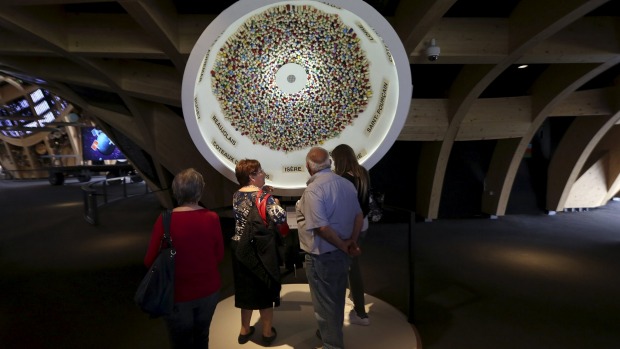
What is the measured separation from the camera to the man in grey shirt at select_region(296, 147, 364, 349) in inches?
83.9

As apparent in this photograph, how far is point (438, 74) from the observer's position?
6859 millimetres

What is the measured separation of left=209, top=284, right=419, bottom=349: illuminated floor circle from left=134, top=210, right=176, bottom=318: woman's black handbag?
1198 millimetres

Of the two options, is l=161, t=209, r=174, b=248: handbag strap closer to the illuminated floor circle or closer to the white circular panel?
the illuminated floor circle

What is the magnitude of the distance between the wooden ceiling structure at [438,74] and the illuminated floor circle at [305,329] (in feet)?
10.8

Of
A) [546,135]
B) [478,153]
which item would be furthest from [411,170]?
[546,135]

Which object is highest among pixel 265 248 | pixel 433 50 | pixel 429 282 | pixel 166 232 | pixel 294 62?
pixel 433 50

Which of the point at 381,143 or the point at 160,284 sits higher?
the point at 381,143

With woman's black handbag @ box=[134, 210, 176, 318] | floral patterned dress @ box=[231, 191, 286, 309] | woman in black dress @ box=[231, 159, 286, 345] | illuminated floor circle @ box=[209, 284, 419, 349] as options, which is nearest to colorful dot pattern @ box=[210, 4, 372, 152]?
woman in black dress @ box=[231, 159, 286, 345]

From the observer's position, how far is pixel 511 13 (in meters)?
5.00

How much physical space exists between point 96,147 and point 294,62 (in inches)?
945

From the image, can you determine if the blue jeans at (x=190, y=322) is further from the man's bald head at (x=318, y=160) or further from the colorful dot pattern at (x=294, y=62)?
the colorful dot pattern at (x=294, y=62)

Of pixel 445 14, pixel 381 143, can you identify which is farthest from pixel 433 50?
pixel 381 143

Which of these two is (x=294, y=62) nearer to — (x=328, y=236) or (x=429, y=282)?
(x=328, y=236)

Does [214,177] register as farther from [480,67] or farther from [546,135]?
[546,135]
